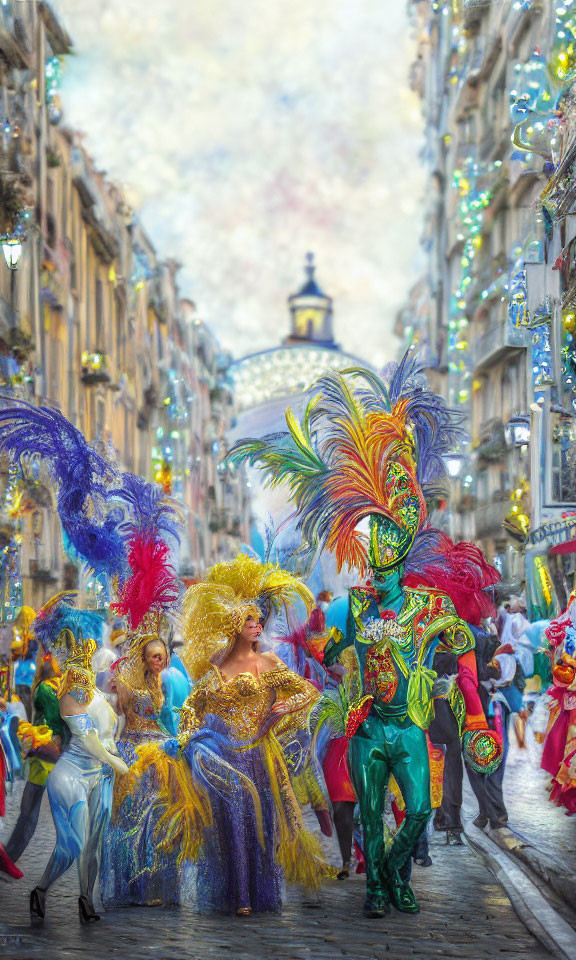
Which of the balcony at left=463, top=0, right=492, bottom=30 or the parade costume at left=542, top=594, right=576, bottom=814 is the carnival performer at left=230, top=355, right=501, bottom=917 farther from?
the balcony at left=463, top=0, right=492, bottom=30

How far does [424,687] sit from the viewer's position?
8.73 metres

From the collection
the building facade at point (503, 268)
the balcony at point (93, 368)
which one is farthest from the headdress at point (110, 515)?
the balcony at point (93, 368)

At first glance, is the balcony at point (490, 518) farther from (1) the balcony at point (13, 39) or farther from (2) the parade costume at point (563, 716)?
(2) the parade costume at point (563, 716)

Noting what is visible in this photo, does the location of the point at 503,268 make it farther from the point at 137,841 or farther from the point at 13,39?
the point at 137,841

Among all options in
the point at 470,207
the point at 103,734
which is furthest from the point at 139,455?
the point at 103,734

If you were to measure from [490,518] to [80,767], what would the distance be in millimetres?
26401

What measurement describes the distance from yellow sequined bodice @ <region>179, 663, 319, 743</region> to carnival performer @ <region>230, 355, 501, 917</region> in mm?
293

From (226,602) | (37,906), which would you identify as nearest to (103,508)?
(226,602)

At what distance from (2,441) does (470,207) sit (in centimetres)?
2748

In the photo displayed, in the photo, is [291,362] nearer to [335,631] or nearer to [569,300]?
[569,300]

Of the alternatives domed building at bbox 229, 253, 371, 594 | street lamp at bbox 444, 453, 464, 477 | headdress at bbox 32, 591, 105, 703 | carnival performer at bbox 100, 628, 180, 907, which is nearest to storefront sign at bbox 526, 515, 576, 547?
street lamp at bbox 444, 453, 464, 477

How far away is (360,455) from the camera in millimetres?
9367

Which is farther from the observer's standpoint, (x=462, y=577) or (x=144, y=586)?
(x=462, y=577)

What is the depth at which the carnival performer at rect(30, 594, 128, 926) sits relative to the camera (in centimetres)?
845
